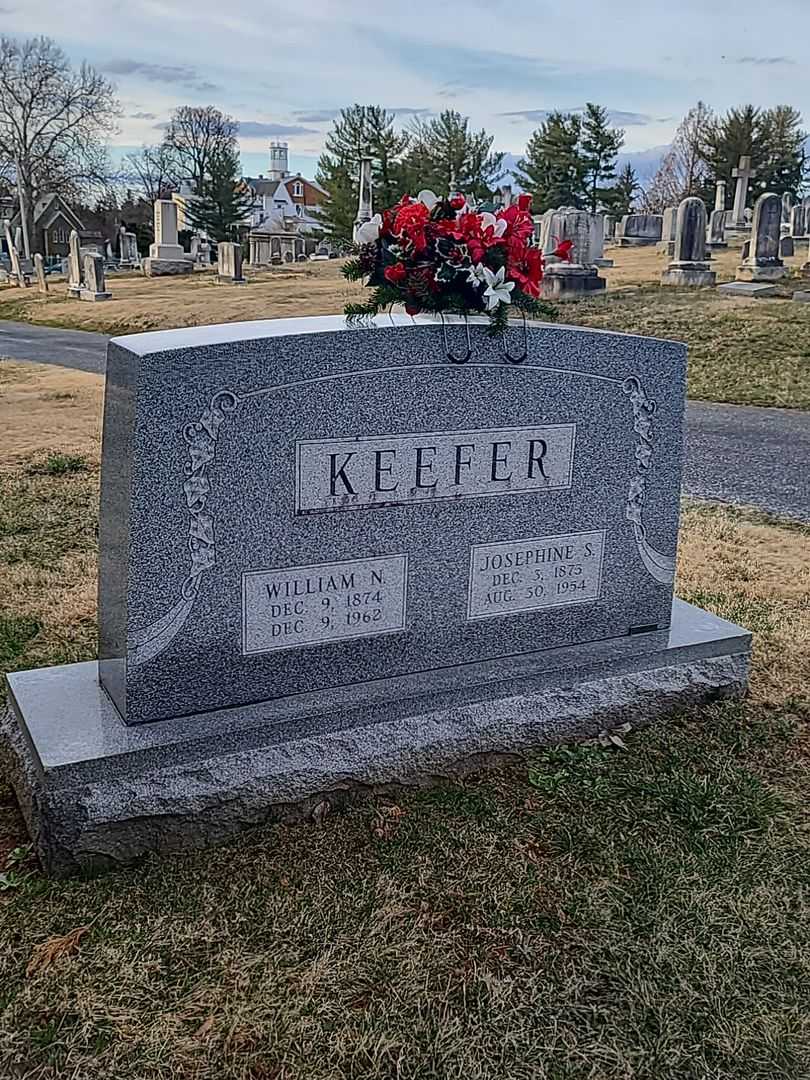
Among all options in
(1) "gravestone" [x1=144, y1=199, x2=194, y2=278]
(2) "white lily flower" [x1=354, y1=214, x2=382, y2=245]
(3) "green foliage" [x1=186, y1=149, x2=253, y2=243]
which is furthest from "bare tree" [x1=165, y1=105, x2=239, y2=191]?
(2) "white lily flower" [x1=354, y1=214, x2=382, y2=245]

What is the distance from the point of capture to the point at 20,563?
17.1ft

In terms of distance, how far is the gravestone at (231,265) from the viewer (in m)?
27.2

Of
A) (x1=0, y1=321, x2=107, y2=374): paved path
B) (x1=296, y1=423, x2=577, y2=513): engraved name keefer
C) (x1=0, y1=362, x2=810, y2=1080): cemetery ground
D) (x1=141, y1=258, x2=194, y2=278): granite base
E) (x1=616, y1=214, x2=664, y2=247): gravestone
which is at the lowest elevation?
(x1=0, y1=362, x2=810, y2=1080): cemetery ground

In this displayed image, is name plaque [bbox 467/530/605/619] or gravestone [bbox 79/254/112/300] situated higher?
gravestone [bbox 79/254/112/300]

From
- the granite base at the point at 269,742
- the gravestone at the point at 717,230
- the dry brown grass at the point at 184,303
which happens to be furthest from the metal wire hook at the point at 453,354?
the gravestone at the point at 717,230

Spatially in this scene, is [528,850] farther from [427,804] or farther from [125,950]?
[125,950]

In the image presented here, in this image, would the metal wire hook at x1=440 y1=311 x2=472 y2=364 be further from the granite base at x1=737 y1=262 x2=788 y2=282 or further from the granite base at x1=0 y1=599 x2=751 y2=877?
the granite base at x1=737 y1=262 x2=788 y2=282

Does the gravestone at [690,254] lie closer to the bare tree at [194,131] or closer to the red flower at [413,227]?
the red flower at [413,227]

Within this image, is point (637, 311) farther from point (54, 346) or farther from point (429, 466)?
point (429, 466)

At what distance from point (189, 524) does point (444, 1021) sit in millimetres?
1478

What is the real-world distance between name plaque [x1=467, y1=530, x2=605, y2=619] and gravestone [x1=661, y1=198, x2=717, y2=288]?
15459 mm

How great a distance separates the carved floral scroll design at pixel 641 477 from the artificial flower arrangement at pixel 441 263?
58 centimetres

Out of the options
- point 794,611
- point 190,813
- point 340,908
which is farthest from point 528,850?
point 794,611

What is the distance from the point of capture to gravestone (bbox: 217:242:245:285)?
2725cm
